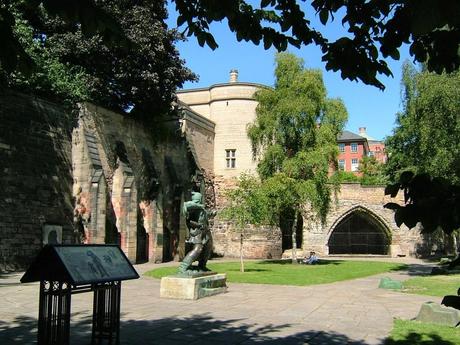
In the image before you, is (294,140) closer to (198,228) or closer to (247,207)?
(247,207)

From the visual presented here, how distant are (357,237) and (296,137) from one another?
44.6 ft

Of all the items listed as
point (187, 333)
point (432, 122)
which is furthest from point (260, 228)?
point (187, 333)

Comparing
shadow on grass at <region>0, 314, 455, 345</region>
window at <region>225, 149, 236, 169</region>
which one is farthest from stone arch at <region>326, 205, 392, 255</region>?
shadow on grass at <region>0, 314, 455, 345</region>

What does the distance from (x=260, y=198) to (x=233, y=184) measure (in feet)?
34.5

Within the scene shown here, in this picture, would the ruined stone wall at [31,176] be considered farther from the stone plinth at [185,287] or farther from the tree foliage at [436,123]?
the tree foliage at [436,123]

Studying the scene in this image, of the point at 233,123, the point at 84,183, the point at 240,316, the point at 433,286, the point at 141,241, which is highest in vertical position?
the point at 233,123

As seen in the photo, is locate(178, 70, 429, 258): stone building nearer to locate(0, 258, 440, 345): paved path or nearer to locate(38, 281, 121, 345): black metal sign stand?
locate(0, 258, 440, 345): paved path

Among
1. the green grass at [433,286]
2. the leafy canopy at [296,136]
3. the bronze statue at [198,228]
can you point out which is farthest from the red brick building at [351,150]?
the bronze statue at [198,228]

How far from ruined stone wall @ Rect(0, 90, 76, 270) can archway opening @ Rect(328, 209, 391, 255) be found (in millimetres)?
21605

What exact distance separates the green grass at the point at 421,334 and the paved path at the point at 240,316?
0.19m

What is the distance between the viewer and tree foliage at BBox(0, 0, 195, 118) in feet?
67.7

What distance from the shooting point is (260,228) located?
3309 cm

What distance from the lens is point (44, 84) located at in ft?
66.8

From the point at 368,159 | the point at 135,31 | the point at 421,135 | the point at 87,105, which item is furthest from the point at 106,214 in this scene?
the point at 368,159
